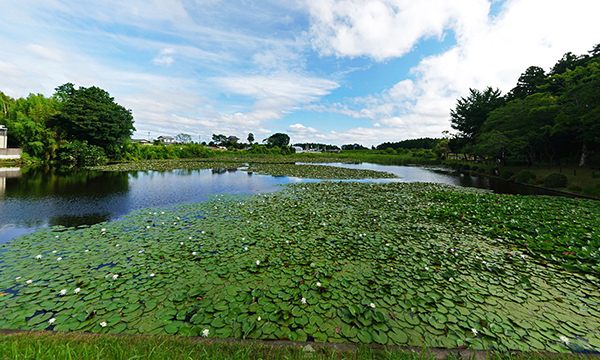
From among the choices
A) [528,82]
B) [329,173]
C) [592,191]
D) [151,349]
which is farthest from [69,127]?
[528,82]

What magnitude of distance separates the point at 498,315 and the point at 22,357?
649 centimetres

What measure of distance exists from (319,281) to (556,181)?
85.2 ft

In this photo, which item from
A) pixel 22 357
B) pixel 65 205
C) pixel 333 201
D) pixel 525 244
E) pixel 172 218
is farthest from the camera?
pixel 333 201

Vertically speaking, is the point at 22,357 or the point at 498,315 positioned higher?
the point at 22,357

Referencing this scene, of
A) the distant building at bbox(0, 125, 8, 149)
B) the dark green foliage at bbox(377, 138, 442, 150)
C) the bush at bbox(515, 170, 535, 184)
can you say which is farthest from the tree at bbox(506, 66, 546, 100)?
the distant building at bbox(0, 125, 8, 149)

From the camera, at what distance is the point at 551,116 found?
989 inches

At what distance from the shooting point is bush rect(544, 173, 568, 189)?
60.1ft

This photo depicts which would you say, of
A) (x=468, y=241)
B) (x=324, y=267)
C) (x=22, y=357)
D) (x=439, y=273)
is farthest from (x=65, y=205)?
(x=468, y=241)

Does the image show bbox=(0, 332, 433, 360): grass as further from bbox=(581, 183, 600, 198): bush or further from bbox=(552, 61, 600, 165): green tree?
bbox=(552, 61, 600, 165): green tree

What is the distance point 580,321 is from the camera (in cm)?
358

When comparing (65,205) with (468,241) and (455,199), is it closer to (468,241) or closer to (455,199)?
(468,241)

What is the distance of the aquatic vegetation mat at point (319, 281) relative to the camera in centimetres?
331

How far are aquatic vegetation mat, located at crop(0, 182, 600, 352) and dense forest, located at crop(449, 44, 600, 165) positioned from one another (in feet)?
67.6

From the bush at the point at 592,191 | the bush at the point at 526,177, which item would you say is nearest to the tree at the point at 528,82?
the bush at the point at 526,177
